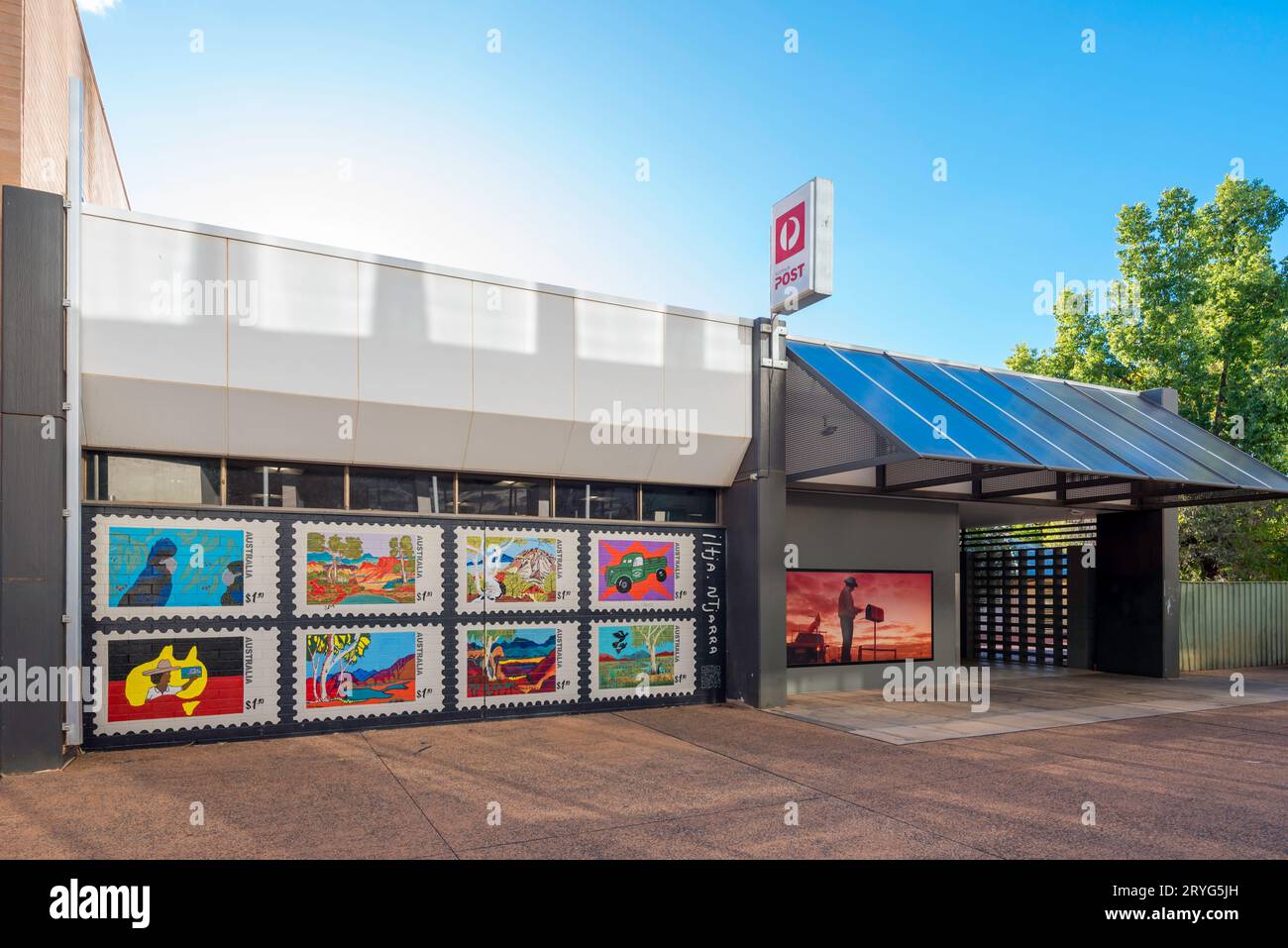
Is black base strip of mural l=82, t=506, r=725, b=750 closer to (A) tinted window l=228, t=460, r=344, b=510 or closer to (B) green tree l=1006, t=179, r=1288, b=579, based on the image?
(A) tinted window l=228, t=460, r=344, b=510

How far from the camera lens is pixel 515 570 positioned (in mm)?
12414

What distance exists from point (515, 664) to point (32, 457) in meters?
6.58

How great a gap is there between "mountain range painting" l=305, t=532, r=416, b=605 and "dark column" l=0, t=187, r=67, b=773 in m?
2.86

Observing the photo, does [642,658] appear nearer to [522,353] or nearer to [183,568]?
[522,353]

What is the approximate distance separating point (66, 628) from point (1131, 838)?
11.1 m

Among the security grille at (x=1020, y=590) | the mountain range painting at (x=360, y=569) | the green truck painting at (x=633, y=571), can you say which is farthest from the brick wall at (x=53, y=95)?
the security grille at (x=1020, y=590)

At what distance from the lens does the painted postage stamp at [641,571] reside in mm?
13023

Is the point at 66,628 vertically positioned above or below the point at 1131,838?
above

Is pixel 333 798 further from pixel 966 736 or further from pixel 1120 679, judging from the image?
pixel 1120 679

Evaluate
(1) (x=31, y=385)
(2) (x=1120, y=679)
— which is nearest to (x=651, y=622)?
(1) (x=31, y=385)

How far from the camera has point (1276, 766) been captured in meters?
9.67

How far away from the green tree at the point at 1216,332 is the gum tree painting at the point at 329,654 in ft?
87.3

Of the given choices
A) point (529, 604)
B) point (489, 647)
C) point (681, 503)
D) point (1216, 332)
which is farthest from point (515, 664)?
point (1216, 332)
